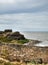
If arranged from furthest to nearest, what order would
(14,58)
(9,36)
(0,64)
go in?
(9,36)
(14,58)
(0,64)

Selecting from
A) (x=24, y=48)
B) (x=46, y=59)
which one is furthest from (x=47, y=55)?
(x=24, y=48)

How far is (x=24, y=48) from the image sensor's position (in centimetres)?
3597

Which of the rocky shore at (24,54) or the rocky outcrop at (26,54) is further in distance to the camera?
the rocky outcrop at (26,54)

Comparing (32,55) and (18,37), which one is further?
(18,37)

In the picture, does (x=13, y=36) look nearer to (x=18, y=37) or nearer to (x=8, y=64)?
(x=18, y=37)

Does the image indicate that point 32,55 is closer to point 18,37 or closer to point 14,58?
point 14,58

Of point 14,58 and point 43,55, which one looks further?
point 43,55

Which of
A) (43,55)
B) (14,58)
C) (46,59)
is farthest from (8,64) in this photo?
(43,55)

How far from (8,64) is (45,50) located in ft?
47.7

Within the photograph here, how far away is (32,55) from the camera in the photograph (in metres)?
30.1

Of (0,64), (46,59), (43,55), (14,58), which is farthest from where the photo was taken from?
(43,55)

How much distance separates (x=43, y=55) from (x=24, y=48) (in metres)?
5.28

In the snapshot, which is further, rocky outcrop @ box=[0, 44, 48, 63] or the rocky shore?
rocky outcrop @ box=[0, 44, 48, 63]

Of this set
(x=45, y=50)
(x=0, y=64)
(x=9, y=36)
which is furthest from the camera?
(x=9, y=36)
